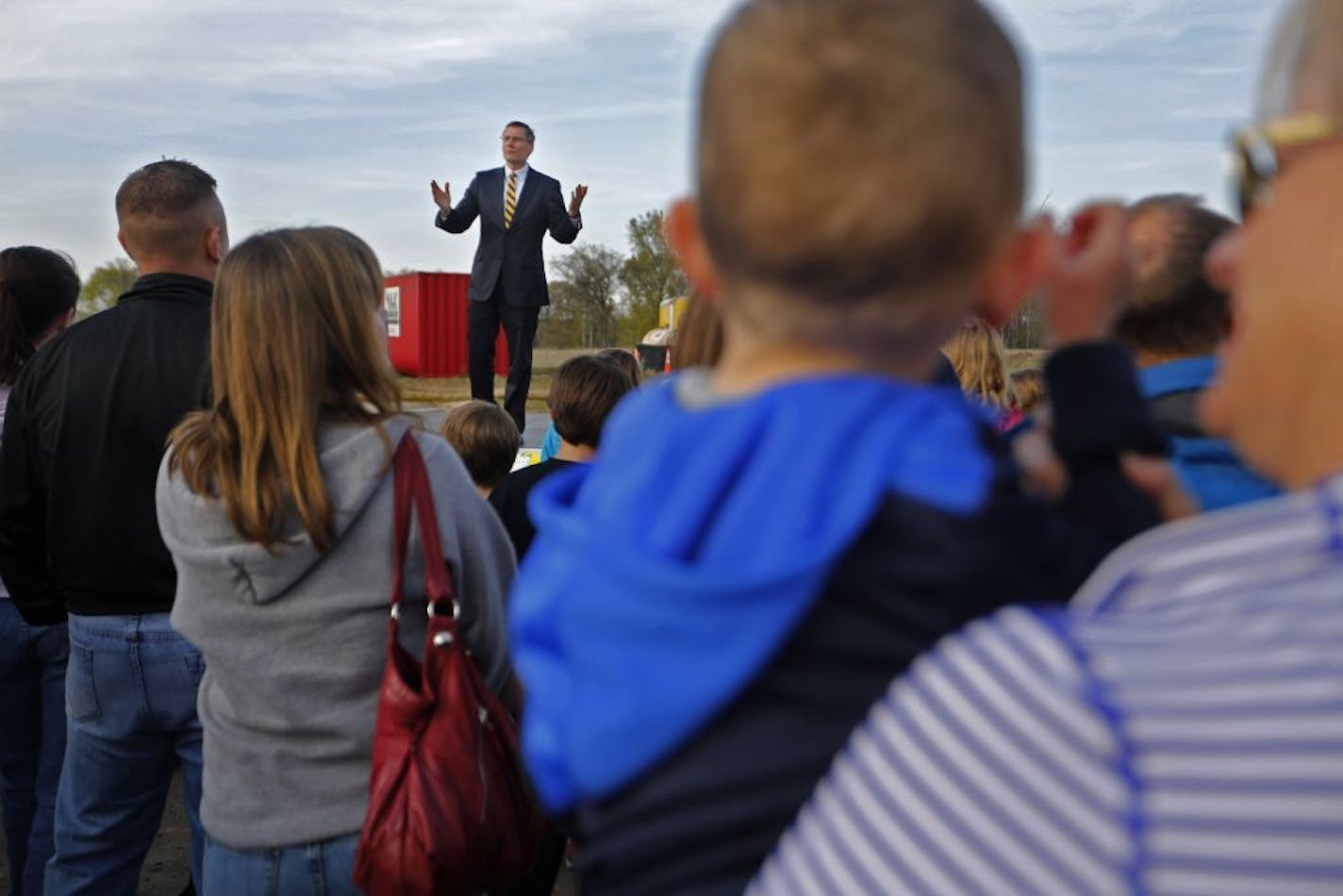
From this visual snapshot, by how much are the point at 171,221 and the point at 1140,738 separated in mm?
3143

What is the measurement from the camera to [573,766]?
942mm

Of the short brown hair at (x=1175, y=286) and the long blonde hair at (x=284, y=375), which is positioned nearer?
the short brown hair at (x=1175, y=286)

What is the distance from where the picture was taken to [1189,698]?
694mm

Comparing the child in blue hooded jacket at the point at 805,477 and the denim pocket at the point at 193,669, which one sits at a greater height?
the child in blue hooded jacket at the point at 805,477

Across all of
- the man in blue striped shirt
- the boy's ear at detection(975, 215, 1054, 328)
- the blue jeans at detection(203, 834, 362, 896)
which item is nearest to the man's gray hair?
the man in blue striped shirt

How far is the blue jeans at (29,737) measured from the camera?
12.1ft

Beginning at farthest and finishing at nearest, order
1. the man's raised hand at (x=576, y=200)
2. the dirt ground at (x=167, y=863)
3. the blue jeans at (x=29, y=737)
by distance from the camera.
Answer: the man's raised hand at (x=576, y=200) → the dirt ground at (x=167, y=863) → the blue jeans at (x=29, y=737)

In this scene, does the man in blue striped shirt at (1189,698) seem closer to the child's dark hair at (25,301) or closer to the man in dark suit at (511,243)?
the child's dark hair at (25,301)

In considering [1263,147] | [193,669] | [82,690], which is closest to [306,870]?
[193,669]

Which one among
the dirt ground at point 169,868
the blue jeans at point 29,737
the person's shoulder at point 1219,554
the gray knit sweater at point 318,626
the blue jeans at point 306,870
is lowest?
the dirt ground at point 169,868

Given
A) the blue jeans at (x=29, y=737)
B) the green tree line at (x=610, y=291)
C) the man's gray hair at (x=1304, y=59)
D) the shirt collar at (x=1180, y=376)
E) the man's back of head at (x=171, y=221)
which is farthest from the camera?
the green tree line at (x=610, y=291)

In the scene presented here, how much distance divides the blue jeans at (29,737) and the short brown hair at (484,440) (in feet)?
4.30

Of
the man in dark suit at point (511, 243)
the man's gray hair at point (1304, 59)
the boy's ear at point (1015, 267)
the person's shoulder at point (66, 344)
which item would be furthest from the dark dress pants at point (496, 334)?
the man's gray hair at point (1304, 59)

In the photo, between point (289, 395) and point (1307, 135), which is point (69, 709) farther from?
point (1307, 135)
